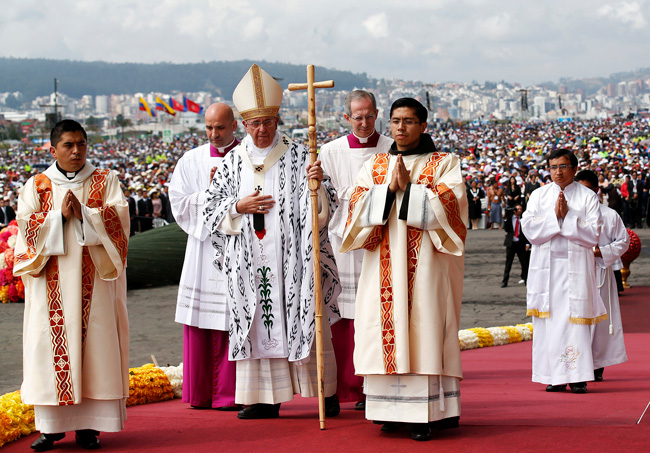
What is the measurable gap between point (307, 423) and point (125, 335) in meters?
1.12

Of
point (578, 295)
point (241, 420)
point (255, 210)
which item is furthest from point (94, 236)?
point (578, 295)

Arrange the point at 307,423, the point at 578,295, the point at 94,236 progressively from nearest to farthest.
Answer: the point at 94,236, the point at 307,423, the point at 578,295

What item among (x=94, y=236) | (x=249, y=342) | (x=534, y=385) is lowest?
(x=534, y=385)

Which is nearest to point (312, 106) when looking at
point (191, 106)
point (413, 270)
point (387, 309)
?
point (413, 270)

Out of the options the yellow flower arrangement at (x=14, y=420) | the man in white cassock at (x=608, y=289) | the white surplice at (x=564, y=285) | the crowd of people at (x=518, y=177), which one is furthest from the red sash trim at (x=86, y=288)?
the crowd of people at (x=518, y=177)

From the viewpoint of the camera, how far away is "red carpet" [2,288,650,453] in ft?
14.4

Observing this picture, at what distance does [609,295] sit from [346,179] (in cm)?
259

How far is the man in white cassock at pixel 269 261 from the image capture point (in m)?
5.26

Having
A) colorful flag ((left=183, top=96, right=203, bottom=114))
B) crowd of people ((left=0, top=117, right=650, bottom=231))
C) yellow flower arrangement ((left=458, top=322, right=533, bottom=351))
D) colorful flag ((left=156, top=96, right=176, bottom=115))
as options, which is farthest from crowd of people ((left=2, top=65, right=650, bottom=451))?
colorful flag ((left=183, top=96, right=203, bottom=114))

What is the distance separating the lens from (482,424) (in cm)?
481

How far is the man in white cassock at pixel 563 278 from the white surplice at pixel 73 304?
3.23m

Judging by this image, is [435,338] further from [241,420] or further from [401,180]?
[241,420]

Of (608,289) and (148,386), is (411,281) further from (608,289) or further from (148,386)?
(608,289)

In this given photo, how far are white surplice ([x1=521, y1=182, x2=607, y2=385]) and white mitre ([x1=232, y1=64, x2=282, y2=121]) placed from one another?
7.91ft
